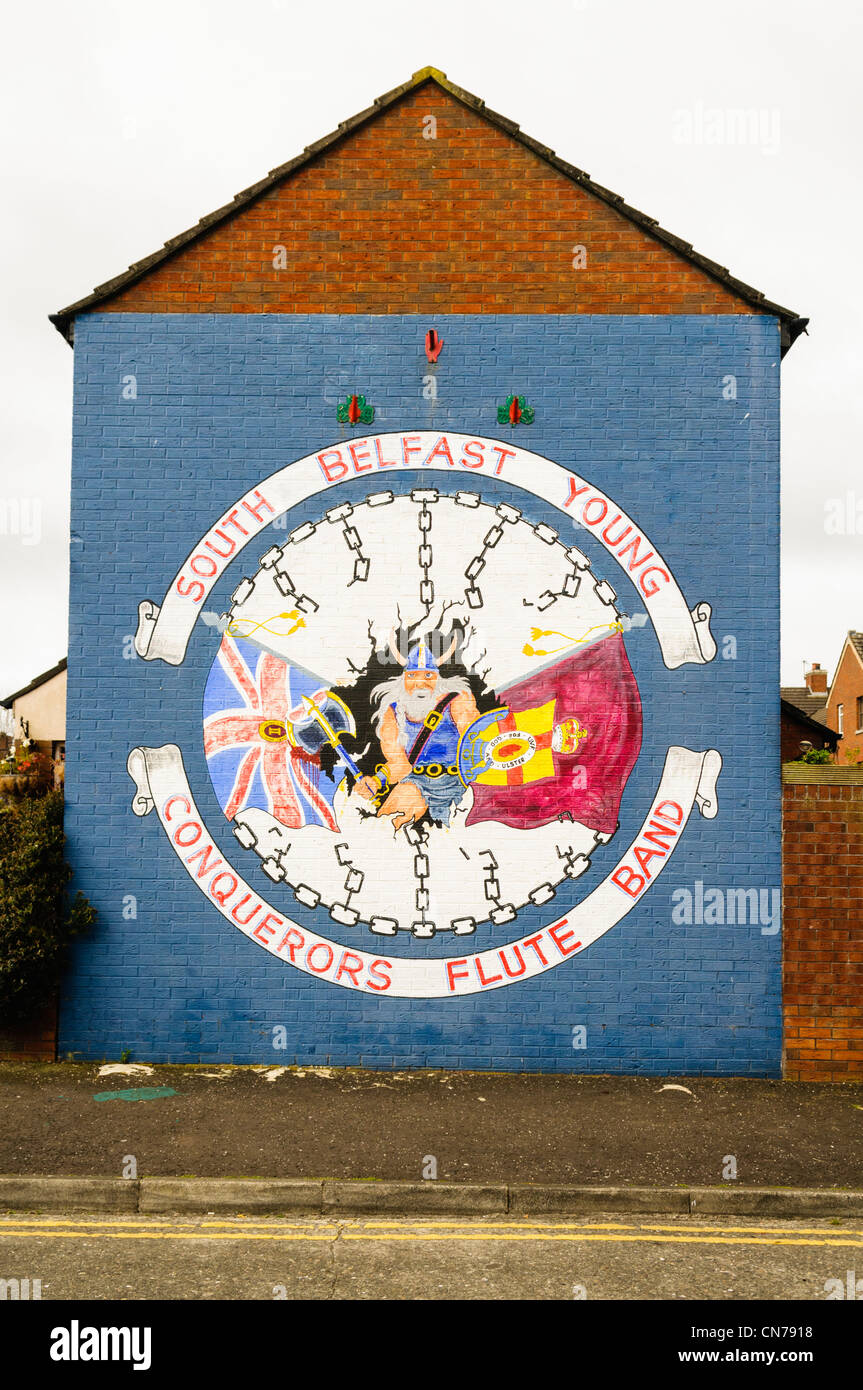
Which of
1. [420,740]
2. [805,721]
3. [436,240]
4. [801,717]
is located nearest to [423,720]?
[420,740]

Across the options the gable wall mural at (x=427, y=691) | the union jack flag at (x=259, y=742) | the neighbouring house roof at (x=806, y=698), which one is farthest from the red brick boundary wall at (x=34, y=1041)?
the neighbouring house roof at (x=806, y=698)

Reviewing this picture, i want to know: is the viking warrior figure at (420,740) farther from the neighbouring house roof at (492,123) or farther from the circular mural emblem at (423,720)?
the neighbouring house roof at (492,123)

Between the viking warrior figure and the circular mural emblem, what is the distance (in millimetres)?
18

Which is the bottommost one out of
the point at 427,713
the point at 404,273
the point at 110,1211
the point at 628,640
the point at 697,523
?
the point at 110,1211

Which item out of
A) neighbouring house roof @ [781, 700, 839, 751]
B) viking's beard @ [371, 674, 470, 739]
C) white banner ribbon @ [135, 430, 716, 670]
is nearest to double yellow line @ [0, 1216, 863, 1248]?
viking's beard @ [371, 674, 470, 739]

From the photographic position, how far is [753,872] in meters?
8.89

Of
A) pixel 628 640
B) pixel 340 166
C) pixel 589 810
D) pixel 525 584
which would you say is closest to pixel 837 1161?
pixel 589 810

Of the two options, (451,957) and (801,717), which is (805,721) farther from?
(451,957)

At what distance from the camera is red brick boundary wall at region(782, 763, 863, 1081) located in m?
8.75

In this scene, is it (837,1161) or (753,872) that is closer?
(837,1161)

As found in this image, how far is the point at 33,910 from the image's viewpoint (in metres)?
8.48

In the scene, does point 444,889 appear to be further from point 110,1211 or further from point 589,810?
point 110,1211
